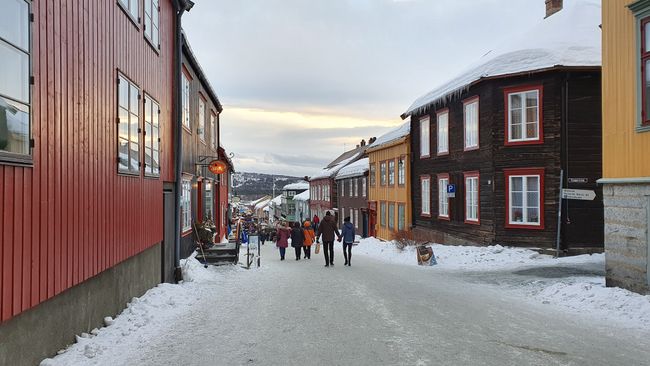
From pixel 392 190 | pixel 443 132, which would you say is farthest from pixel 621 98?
pixel 392 190

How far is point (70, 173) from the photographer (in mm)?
6316

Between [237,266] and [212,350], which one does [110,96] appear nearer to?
[212,350]

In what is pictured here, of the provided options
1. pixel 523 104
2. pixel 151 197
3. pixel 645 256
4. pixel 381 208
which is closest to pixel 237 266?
pixel 151 197

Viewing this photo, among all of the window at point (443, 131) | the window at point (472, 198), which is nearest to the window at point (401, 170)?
the window at point (443, 131)

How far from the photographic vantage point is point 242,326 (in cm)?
792

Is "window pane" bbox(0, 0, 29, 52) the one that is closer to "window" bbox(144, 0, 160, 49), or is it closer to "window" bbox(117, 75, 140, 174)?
"window" bbox(117, 75, 140, 174)

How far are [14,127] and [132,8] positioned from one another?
5.31 metres

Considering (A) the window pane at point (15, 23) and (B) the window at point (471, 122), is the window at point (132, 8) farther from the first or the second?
(B) the window at point (471, 122)

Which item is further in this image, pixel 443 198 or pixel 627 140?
pixel 443 198

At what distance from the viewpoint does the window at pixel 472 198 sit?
70.3ft

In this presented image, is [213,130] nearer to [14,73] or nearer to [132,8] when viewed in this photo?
[132,8]

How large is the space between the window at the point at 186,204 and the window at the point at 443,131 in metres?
12.7

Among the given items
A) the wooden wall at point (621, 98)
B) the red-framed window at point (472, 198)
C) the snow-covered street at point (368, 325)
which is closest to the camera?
the snow-covered street at point (368, 325)

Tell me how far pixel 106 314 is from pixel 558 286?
8617 millimetres
